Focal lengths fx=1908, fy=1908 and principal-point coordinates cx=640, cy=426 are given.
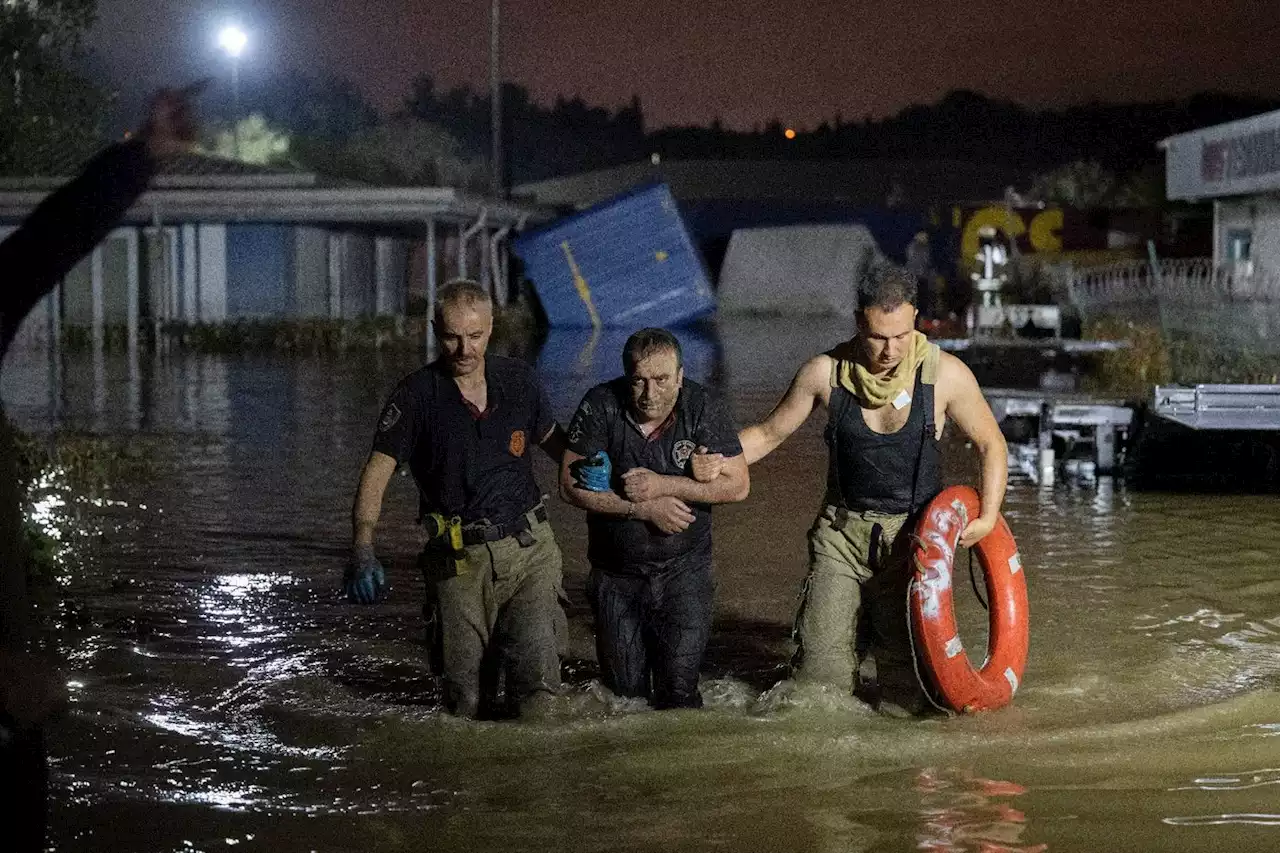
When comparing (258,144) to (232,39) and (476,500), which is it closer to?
(232,39)

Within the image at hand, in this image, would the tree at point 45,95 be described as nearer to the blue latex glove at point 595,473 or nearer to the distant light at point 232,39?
the distant light at point 232,39

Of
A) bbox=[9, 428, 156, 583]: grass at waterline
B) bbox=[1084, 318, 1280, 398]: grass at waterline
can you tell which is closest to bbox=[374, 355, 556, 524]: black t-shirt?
bbox=[9, 428, 156, 583]: grass at waterline

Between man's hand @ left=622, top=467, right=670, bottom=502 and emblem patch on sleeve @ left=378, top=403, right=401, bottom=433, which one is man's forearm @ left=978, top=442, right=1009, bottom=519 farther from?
emblem patch on sleeve @ left=378, top=403, right=401, bottom=433

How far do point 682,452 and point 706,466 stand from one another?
120mm

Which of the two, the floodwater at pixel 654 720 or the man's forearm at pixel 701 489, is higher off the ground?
the man's forearm at pixel 701 489

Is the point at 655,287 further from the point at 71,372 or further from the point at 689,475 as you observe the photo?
the point at 689,475

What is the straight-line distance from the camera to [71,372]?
2716cm

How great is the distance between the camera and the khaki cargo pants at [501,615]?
6.94 meters

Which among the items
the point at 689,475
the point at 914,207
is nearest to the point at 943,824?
the point at 689,475

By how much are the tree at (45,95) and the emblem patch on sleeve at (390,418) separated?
882 inches

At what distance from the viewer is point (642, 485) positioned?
22.2 feet

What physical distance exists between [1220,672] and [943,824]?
272 centimetres

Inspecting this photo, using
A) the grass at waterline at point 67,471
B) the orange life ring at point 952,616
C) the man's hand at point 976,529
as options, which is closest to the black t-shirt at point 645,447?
the orange life ring at point 952,616

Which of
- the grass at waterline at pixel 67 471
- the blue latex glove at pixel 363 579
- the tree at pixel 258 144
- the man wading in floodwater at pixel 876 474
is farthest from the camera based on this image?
the tree at pixel 258 144
